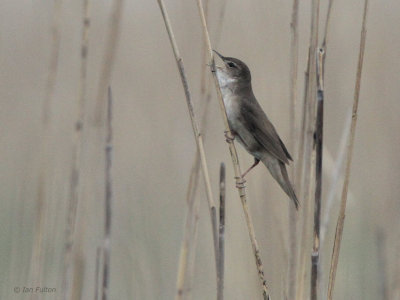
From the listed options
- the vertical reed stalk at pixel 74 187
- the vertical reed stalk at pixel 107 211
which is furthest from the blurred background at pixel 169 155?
the vertical reed stalk at pixel 107 211

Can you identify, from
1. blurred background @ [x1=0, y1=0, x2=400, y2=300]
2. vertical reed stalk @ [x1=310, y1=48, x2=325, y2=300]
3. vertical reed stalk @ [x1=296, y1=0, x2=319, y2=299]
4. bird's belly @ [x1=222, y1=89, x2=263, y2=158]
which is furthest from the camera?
bird's belly @ [x1=222, y1=89, x2=263, y2=158]

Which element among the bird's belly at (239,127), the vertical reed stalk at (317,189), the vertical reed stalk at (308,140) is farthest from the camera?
the bird's belly at (239,127)

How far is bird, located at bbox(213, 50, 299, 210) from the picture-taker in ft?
8.54

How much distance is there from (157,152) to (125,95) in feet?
3.74

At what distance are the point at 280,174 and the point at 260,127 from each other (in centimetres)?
30

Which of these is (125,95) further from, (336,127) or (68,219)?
(68,219)

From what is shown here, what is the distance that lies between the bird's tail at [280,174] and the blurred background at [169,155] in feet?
Result: 0.13

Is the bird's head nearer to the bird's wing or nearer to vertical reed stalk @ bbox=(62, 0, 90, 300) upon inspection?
the bird's wing

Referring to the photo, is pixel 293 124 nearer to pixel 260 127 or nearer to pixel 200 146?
pixel 200 146

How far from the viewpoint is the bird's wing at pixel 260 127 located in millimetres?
2639

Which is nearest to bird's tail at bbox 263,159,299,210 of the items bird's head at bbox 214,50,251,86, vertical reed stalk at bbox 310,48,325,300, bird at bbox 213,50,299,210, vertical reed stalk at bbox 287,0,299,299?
bird at bbox 213,50,299,210

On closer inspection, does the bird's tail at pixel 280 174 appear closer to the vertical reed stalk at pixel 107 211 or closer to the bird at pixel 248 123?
the bird at pixel 248 123

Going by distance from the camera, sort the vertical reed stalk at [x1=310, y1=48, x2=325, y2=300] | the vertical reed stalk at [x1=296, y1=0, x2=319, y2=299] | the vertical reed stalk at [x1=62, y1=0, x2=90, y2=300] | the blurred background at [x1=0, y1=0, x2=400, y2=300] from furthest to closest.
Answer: the blurred background at [x1=0, y1=0, x2=400, y2=300] → the vertical reed stalk at [x1=62, y1=0, x2=90, y2=300] → the vertical reed stalk at [x1=296, y1=0, x2=319, y2=299] → the vertical reed stalk at [x1=310, y1=48, x2=325, y2=300]

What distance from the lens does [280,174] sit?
8.20ft
